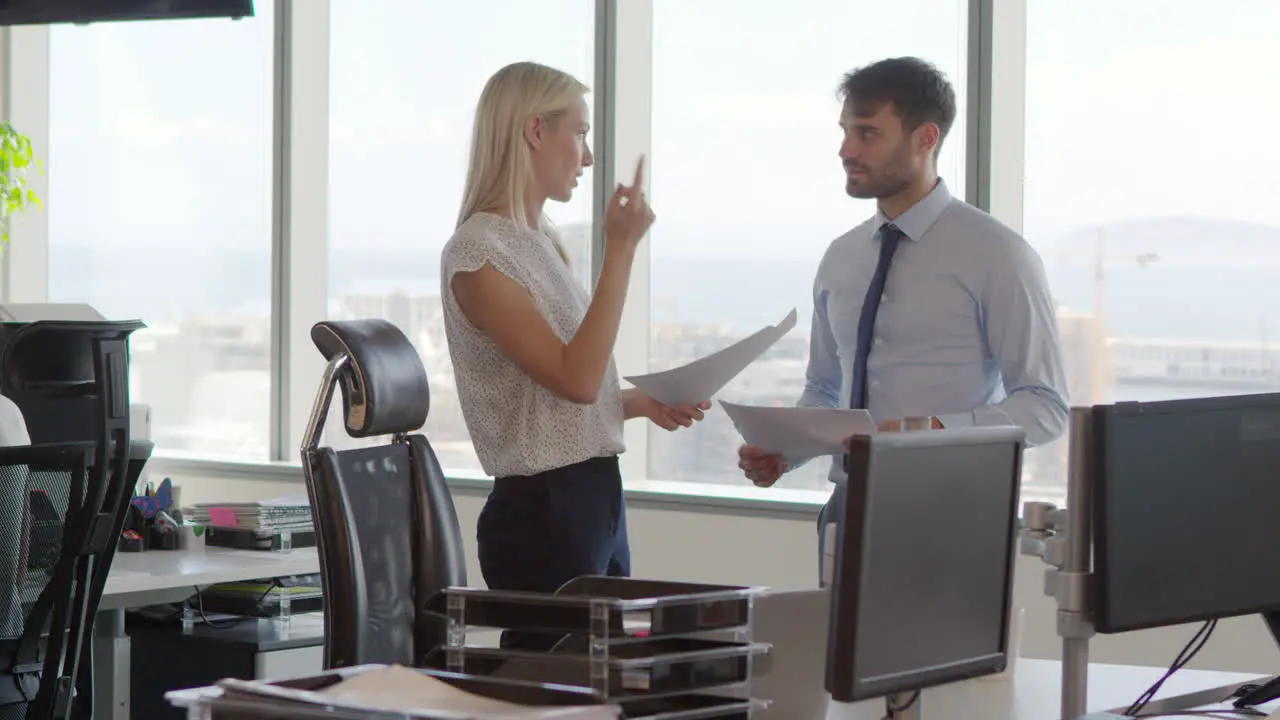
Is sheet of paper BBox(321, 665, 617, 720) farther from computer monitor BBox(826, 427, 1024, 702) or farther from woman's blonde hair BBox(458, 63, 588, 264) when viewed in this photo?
woman's blonde hair BBox(458, 63, 588, 264)

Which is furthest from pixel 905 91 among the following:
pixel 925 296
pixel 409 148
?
pixel 409 148

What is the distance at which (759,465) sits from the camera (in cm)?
293

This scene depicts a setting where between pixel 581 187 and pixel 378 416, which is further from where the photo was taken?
pixel 581 187

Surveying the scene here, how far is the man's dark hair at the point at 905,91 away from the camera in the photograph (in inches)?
122

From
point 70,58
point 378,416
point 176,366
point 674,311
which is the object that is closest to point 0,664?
point 378,416

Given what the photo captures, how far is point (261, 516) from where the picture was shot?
3539mm

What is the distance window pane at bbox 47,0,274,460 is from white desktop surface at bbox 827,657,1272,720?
4.24m

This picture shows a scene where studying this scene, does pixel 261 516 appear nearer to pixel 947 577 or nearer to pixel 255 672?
pixel 255 672

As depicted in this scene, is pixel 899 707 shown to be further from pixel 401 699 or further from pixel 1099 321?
pixel 1099 321

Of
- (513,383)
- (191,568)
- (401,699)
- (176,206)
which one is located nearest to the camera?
(401,699)

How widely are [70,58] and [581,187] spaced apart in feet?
8.59

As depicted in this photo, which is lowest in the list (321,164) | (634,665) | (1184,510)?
(634,665)

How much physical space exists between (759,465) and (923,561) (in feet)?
4.24

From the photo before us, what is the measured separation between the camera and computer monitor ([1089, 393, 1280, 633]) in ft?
6.18
